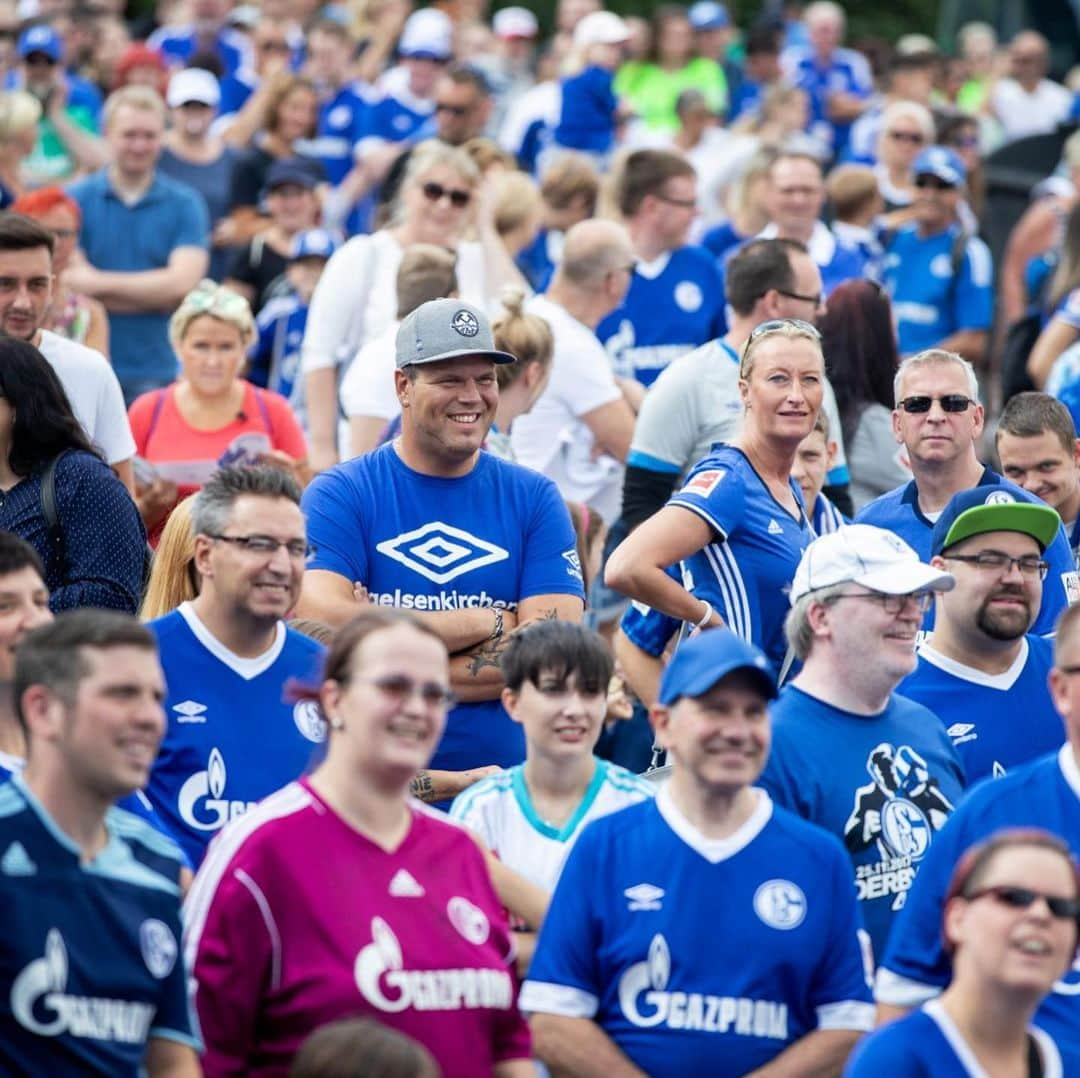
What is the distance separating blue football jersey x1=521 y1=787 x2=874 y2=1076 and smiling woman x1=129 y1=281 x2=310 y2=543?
386 cm

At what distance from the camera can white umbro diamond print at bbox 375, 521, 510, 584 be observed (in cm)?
679

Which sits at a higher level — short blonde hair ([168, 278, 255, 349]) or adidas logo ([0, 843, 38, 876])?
short blonde hair ([168, 278, 255, 349])

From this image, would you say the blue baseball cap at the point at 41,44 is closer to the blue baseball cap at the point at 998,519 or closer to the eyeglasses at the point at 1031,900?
the blue baseball cap at the point at 998,519

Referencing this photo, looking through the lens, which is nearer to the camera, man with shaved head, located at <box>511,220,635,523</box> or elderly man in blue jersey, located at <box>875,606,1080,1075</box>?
elderly man in blue jersey, located at <box>875,606,1080,1075</box>

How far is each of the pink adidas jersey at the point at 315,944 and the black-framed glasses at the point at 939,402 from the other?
10.2 feet

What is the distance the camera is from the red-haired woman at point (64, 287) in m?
9.71

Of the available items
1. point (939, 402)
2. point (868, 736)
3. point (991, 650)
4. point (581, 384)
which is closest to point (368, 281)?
point (581, 384)

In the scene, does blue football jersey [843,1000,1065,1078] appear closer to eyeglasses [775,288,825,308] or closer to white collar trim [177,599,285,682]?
white collar trim [177,599,285,682]

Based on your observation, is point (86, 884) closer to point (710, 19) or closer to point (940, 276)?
point (940, 276)

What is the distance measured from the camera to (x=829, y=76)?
66.8 ft

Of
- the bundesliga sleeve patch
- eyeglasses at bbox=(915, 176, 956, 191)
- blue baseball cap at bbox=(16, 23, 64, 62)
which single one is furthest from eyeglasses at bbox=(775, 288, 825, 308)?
blue baseball cap at bbox=(16, 23, 64, 62)

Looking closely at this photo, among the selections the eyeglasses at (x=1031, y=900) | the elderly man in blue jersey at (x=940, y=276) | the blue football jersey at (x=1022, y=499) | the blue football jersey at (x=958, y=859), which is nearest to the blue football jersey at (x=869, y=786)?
the blue football jersey at (x=958, y=859)

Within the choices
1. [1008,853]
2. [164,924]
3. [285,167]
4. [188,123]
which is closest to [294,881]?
[164,924]

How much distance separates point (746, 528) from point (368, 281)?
373 centimetres
